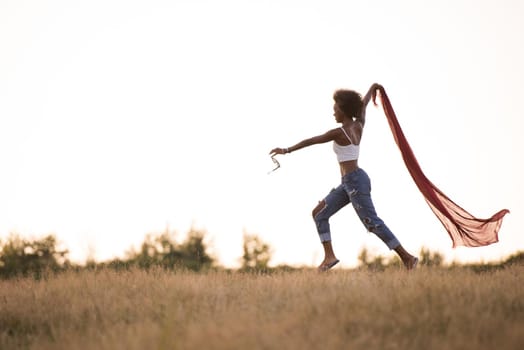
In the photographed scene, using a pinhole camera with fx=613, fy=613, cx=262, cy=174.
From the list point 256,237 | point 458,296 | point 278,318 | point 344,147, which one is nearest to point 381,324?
point 278,318

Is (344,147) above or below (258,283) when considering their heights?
above

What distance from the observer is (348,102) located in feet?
27.0

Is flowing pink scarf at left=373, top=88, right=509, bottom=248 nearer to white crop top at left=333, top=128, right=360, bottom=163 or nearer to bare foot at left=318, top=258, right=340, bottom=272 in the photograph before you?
white crop top at left=333, top=128, right=360, bottom=163

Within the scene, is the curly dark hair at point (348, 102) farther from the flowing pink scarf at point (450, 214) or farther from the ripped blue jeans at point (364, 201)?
the flowing pink scarf at point (450, 214)

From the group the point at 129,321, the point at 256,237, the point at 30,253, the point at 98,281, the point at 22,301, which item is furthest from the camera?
the point at 256,237

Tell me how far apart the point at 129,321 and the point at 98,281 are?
2.74 metres

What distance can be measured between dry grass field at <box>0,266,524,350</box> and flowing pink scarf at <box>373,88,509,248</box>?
0.69 m

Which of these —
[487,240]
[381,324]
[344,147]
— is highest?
[344,147]

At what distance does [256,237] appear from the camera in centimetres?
1680

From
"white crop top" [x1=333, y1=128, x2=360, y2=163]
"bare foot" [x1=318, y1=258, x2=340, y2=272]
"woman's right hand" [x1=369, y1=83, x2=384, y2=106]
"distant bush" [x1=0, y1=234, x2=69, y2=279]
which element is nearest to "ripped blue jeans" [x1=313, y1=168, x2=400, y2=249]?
"white crop top" [x1=333, y1=128, x2=360, y2=163]

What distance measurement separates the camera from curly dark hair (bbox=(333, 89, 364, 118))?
8.23m

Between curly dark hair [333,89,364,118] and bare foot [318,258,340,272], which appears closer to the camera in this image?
curly dark hair [333,89,364,118]

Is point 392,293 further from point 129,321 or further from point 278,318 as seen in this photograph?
point 129,321

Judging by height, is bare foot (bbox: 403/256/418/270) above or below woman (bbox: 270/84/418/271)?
below
